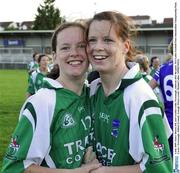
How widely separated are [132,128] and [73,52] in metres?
0.49

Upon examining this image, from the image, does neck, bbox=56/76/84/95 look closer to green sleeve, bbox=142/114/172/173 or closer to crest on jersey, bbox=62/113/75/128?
crest on jersey, bbox=62/113/75/128

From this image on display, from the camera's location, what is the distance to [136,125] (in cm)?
210

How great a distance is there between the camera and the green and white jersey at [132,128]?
6.81ft

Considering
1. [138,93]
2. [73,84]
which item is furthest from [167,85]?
[138,93]

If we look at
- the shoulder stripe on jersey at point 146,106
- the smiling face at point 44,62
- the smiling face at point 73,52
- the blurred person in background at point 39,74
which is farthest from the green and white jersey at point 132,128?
the smiling face at point 44,62

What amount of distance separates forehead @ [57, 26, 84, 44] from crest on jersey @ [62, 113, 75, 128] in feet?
1.24

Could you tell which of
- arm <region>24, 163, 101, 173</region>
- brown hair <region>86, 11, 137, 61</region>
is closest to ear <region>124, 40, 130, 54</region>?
brown hair <region>86, 11, 137, 61</region>

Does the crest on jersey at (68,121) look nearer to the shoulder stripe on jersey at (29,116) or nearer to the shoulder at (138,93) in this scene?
the shoulder stripe on jersey at (29,116)

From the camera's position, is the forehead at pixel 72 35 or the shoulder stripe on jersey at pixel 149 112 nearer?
the shoulder stripe on jersey at pixel 149 112

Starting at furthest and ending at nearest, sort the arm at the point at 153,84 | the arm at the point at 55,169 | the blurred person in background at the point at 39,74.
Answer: the blurred person in background at the point at 39,74 → the arm at the point at 153,84 → the arm at the point at 55,169

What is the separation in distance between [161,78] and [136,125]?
2697 millimetres

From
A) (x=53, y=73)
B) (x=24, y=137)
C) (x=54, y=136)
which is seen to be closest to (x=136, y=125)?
(x=54, y=136)

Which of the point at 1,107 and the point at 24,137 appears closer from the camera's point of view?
the point at 24,137

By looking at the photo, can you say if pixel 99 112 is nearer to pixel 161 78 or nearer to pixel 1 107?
pixel 161 78
